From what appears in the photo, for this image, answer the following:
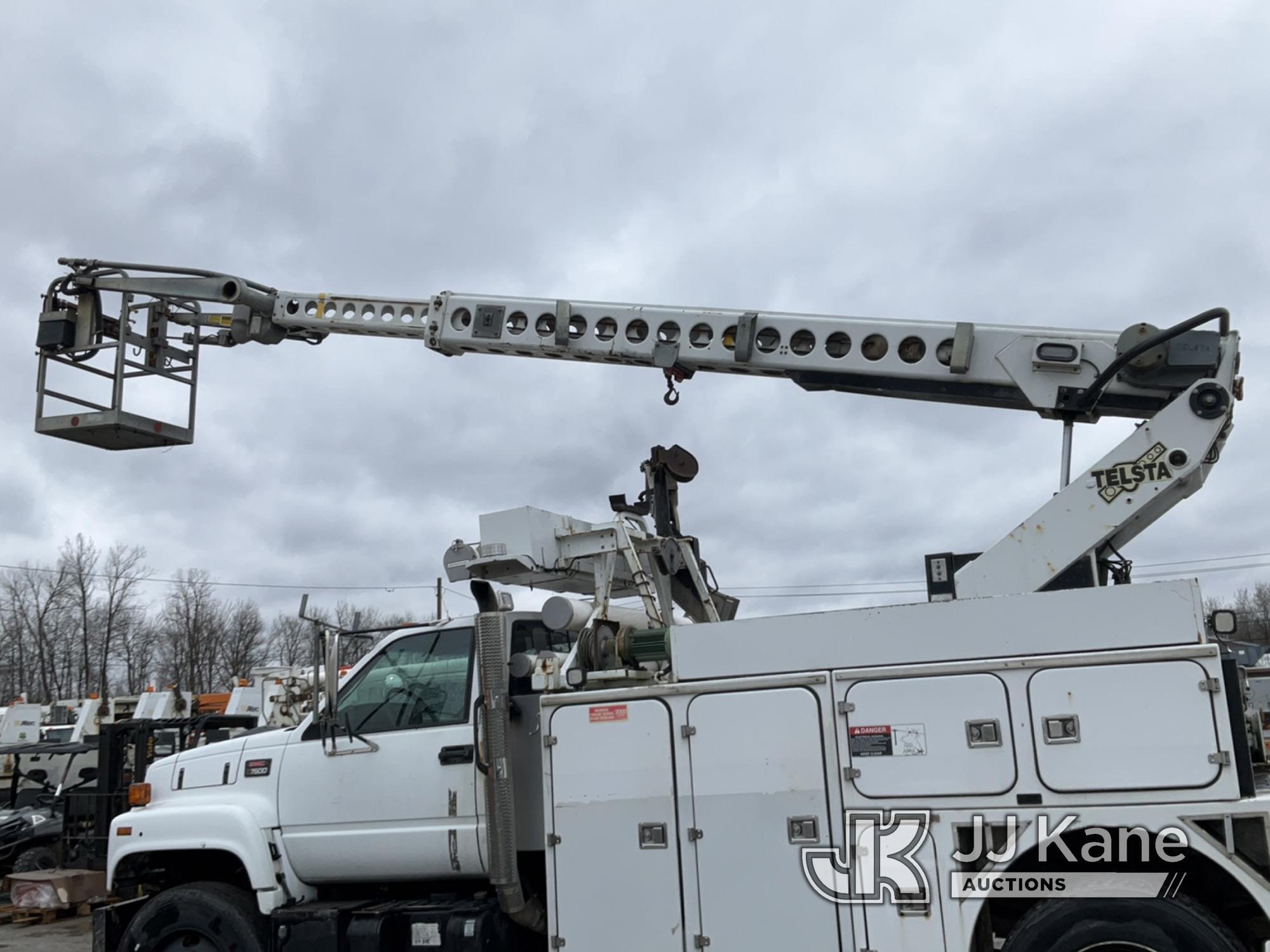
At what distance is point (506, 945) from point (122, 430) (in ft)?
16.4

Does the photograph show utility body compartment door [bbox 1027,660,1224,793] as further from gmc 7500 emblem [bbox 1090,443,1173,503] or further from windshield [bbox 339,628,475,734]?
windshield [bbox 339,628,475,734]

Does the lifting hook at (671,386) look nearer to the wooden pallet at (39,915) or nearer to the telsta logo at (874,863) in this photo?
the telsta logo at (874,863)

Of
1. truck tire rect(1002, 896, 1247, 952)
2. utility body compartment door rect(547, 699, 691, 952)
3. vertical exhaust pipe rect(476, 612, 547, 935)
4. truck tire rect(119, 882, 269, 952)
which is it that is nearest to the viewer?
truck tire rect(1002, 896, 1247, 952)

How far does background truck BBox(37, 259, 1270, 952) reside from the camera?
5043mm

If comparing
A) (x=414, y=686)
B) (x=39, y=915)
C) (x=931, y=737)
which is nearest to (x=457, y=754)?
(x=414, y=686)

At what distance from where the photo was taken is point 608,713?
621 centimetres

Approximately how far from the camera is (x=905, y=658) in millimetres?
5516

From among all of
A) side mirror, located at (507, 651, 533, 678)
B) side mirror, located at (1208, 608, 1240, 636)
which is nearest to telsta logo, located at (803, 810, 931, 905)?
side mirror, located at (1208, 608, 1240, 636)

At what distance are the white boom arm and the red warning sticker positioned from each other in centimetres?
200

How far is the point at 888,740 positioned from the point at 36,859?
1346 cm

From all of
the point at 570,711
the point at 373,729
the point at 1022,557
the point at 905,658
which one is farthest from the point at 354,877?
the point at 1022,557

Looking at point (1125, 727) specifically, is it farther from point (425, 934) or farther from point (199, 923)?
point (199, 923)

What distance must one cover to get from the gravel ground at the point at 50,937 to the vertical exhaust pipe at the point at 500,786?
22.5 feet

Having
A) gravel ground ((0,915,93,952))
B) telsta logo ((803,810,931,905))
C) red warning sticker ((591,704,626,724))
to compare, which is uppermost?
red warning sticker ((591,704,626,724))
